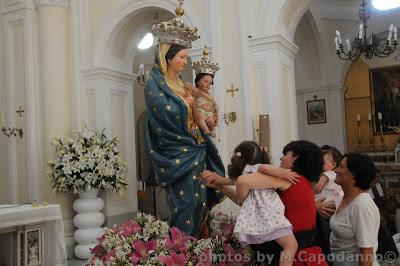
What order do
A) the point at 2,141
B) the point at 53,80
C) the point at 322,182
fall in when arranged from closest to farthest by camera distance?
the point at 322,182
the point at 53,80
the point at 2,141

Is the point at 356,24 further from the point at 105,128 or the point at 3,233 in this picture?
the point at 3,233

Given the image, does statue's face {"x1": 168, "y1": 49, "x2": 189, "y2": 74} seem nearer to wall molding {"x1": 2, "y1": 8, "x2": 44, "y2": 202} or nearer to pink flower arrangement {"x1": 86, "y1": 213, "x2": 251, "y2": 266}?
pink flower arrangement {"x1": 86, "y1": 213, "x2": 251, "y2": 266}

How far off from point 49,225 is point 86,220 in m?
1.33

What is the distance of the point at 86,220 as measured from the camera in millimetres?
7449

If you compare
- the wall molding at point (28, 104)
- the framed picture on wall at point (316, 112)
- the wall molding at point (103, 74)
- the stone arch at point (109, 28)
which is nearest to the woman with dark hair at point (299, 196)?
the stone arch at point (109, 28)

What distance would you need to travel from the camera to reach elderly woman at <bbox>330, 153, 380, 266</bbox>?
280cm

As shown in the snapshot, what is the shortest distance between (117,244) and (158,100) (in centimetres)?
100

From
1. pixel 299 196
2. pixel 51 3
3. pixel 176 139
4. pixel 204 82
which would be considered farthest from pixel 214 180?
pixel 51 3

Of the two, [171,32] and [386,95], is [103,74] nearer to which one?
[171,32]

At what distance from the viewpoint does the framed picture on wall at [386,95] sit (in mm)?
11758

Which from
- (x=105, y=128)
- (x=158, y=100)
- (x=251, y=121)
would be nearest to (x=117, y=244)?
(x=158, y=100)

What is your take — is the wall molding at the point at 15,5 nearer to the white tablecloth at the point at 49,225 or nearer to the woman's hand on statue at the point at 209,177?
the white tablecloth at the point at 49,225

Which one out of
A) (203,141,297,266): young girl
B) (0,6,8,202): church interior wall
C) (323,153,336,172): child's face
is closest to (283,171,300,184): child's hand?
(203,141,297,266): young girl

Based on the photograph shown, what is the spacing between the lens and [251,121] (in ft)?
21.7
